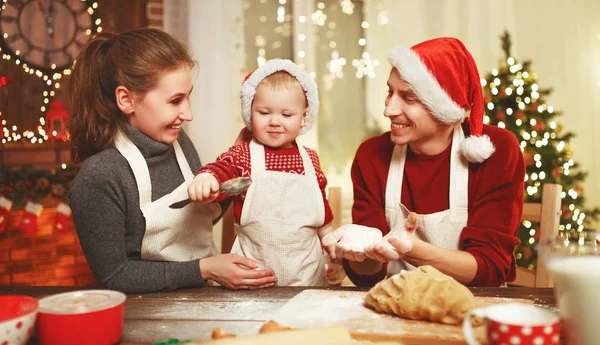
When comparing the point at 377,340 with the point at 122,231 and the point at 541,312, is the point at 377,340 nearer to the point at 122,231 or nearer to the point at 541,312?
the point at 541,312

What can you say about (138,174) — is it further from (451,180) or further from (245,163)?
(451,180)

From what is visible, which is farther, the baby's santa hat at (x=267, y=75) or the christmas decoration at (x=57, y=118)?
the christmas decoration at (x=57, y=118)

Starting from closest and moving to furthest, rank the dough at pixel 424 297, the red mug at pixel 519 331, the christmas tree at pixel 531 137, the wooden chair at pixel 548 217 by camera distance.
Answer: the red mug at pixel 519 331 → the dough at pixel 424 297 → the wooden chair at pixel 548 217 → the christmas tree at pixel 531 137

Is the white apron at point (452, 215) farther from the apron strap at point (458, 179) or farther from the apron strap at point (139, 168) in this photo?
the apron strap at point (139, 168)

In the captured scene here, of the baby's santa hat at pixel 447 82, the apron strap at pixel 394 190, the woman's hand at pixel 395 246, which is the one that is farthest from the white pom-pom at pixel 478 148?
the woman's hand at pixel 395 246

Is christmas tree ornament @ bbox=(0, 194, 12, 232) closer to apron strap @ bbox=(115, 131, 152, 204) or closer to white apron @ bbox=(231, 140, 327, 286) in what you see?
apron strap @ bbox=(115, 131, 152, 204)

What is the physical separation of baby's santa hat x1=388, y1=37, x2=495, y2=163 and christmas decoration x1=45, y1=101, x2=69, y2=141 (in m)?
2.92

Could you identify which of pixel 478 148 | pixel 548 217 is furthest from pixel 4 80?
pixel 548 217

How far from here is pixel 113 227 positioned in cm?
148

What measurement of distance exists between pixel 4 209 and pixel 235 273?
2524mm

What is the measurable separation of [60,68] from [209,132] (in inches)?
49.9

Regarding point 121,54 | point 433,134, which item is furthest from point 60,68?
point 433,134

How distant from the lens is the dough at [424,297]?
1.09m

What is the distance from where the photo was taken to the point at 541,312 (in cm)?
92
